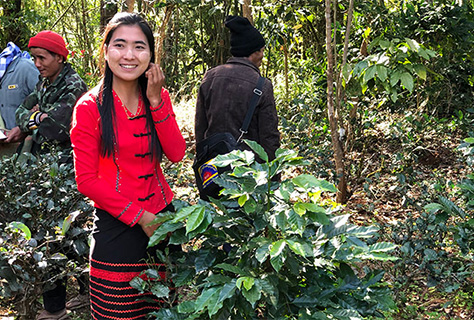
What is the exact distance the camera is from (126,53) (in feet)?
7.29

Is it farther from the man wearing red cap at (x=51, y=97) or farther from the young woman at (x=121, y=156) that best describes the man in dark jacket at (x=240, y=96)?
the young woman at (x=121, y=156)

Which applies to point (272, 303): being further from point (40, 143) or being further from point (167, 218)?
point (40, 143)

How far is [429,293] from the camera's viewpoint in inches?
152

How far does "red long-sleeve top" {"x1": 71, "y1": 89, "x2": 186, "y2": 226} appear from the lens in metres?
2.17

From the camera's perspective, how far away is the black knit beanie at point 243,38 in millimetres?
3561

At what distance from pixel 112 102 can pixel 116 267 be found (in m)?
0.71

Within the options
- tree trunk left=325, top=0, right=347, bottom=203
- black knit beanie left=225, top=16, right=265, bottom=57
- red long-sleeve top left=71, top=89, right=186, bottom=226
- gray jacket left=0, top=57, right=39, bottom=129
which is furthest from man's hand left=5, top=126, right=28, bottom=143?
tree trunk left=325, top=0, right=347, bottom=203

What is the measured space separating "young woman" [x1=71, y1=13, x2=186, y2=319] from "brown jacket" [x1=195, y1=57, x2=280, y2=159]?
1127mm

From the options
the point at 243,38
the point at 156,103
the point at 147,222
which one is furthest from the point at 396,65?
the point at 147,222

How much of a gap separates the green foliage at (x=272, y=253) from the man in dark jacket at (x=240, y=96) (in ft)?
4.49

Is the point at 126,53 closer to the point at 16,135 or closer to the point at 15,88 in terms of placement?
the point at 16,135

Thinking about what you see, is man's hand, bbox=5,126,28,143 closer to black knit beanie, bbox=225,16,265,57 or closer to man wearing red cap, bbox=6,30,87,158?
man wearing red cap, bbox=6,30,87,158

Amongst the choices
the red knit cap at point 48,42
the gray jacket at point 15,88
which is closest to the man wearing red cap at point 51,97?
the red knit cap at point 48,42

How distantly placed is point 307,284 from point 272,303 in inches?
10.8
